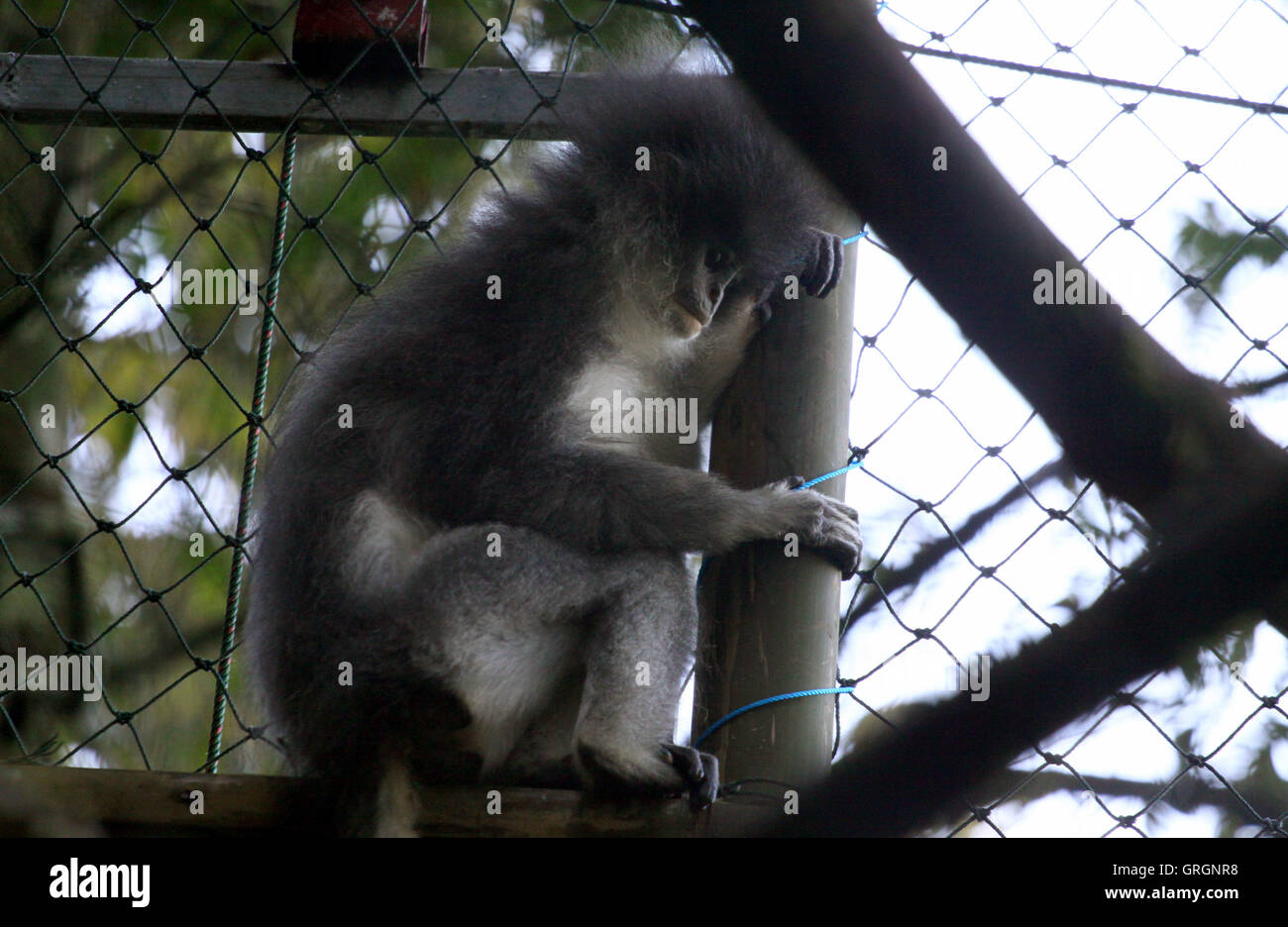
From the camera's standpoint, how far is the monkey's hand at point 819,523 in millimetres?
2660

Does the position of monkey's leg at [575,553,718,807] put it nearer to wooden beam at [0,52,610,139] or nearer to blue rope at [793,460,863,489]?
blue rope at [793,460,863,489]

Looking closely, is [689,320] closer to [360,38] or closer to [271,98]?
[360,38]

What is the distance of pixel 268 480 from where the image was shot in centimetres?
311

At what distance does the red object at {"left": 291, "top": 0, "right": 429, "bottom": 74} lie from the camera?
128 inches

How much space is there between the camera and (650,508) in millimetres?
2816

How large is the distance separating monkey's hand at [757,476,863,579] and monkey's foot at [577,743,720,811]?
521 mm

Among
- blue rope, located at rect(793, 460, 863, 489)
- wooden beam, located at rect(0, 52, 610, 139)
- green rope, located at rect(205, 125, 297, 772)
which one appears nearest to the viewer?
blue rope, located at rect(793, 460, 863, 489)

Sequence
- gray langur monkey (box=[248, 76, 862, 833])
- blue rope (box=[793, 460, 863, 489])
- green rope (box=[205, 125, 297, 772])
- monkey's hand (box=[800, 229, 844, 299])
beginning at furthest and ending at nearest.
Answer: green rope (box=[205, 125, 297, 772]) → monkey's hand (box=[800, 229, 844, 299]) → blue rope (box=[793, 460, 863, 489]) → gray langur monkey (box=[248, 76, 862, 833])

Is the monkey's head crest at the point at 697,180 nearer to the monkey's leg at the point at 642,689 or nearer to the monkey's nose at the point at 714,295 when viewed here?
the monkey's nose at the point at 714,295

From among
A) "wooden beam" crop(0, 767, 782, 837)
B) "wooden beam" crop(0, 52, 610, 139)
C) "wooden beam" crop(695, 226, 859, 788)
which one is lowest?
"wooden beam" crop(0, 767, 782, 837)

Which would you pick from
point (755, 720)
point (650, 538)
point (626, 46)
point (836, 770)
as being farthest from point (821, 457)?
point (836, 770)

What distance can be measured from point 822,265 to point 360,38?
4.48ft

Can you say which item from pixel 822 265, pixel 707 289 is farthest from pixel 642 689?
pixel 707 289

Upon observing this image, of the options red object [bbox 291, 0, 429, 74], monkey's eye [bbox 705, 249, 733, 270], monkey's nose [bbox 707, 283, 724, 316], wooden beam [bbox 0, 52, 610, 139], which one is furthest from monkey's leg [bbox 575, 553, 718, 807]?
red object [bbox 291, 0, 429, 74]
